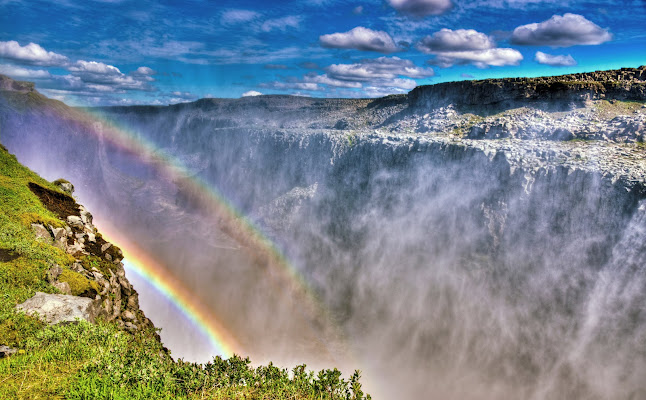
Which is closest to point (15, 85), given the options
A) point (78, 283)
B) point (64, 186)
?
point (64, 186)

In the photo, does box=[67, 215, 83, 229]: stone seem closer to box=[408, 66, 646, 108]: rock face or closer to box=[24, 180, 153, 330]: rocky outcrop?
box=[24, 180, 153, 330]: rocky outcrop

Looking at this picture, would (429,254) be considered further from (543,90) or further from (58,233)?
(58,233)

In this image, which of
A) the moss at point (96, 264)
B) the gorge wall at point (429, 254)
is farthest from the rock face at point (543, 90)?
the moss at point (96, 264)

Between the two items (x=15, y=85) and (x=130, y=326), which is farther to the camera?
(x=15, y=85)

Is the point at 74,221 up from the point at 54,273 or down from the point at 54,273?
up

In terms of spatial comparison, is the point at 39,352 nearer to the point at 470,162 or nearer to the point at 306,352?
the point at 306,352

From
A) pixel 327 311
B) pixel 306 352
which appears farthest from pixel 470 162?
pixel 306 352

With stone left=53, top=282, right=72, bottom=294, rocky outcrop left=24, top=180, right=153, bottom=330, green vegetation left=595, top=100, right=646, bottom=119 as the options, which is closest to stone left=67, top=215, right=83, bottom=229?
rocky outcrop left=24, top=180, right=153, bottom=330

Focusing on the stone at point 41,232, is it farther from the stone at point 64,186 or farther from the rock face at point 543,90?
the rock face at point 543,90
